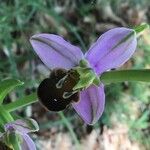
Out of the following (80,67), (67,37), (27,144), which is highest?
(80,67)

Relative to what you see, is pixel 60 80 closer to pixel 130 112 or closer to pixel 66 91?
pixel 66 91

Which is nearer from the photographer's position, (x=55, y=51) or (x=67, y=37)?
(x=55, y=51)

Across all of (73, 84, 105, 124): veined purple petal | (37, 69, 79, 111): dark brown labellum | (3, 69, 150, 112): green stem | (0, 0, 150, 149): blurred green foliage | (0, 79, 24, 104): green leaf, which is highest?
(3, 69, 150, 112): green stem

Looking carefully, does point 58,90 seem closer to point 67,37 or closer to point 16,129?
point 16,129

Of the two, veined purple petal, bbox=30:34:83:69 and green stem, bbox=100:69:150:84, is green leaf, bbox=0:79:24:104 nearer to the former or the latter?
veined purple petal, bbox=30:34:83:69

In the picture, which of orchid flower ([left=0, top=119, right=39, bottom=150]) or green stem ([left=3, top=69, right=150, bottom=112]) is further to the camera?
orchid flower ([left=0, top=119, right=39, bottom=150])

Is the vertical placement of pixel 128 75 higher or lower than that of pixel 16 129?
higher

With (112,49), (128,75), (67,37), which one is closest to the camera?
(128,75)

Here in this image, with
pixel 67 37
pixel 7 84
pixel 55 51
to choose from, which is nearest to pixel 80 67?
pixel 55 51

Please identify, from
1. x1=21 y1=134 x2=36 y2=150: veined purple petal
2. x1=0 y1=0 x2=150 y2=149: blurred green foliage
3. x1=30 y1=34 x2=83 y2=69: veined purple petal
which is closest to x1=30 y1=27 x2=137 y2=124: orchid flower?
x1=30 y1=34 x2=83 y2=69: veined purple petal

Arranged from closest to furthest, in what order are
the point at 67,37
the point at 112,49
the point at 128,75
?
the point at 128,75, the point at 112,49, the point at 67,37
